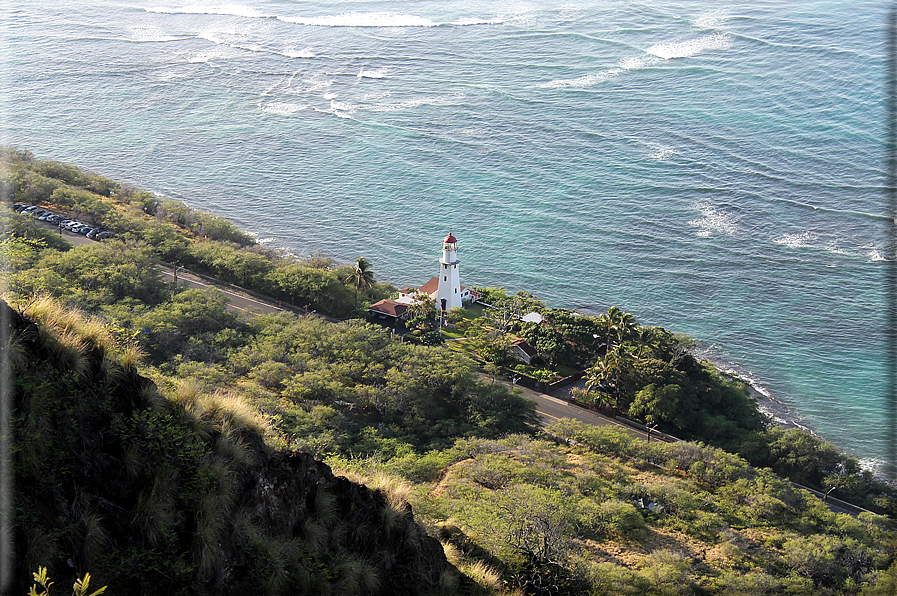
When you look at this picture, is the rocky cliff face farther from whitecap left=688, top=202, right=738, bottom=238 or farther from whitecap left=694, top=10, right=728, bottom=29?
whitecap left=694, top=10, right=728, bottom=29

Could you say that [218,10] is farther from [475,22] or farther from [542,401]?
[542,401]

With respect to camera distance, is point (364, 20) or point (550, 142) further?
point (364, 20)

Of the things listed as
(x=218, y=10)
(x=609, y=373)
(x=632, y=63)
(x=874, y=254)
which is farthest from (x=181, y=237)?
(x=218, y=10)

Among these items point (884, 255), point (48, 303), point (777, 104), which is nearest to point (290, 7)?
point (777, 104)

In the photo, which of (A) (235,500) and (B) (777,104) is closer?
(A) (235,500)

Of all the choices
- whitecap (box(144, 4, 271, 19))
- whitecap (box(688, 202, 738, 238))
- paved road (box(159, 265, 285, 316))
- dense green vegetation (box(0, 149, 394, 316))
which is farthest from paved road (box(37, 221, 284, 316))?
whitecap (box(144, 4, 271, 19))

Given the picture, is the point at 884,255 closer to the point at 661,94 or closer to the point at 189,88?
the point at 661,94

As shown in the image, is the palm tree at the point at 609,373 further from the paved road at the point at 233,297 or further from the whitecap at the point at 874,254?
the whitecap at the point at 874,254
